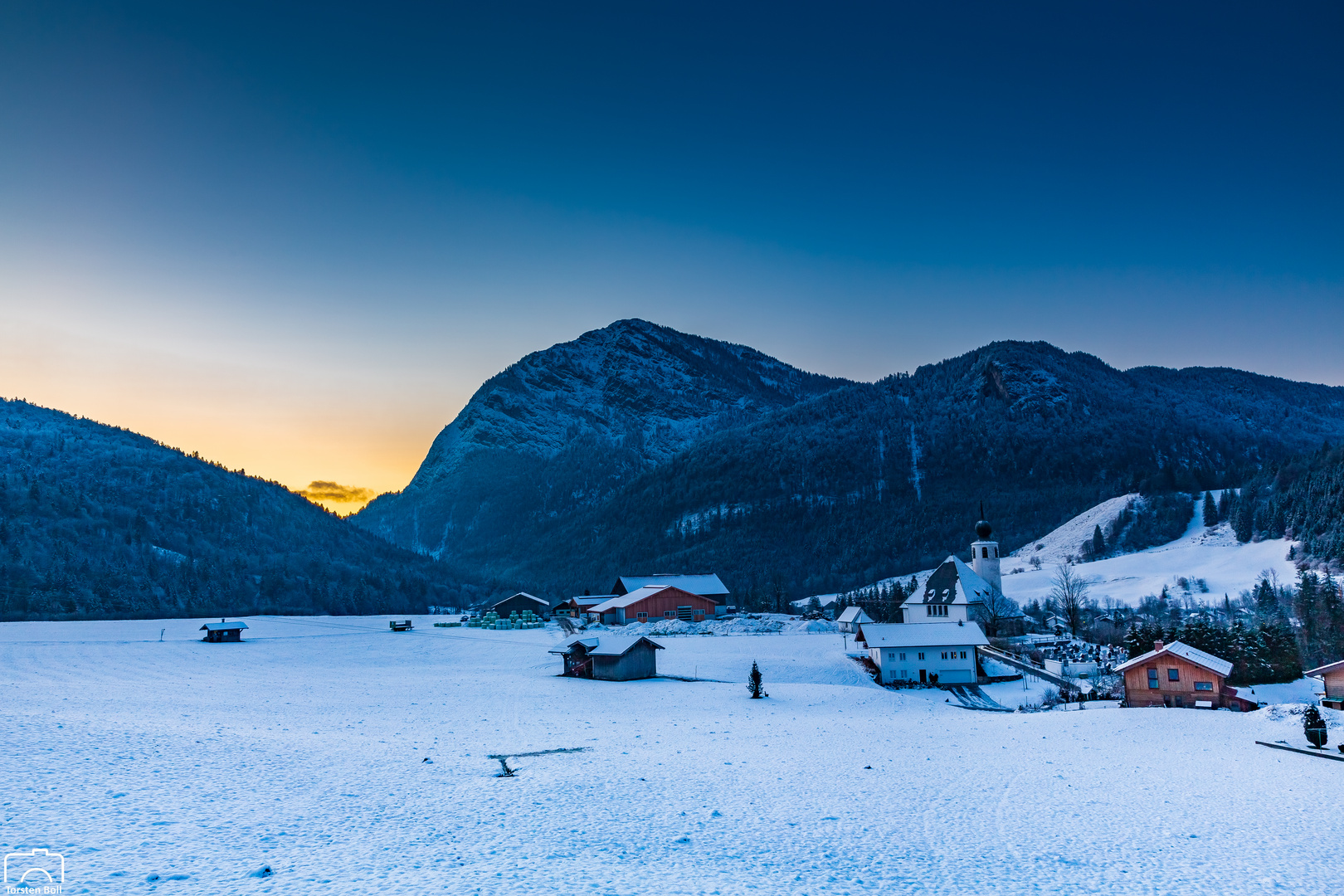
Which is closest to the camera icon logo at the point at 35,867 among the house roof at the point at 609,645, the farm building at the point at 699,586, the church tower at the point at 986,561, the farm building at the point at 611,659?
the farm building at the point at 611,659

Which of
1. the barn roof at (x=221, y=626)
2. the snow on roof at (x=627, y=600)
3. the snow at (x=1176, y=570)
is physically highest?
the snow at (x=1176, y=570)

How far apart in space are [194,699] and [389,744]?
1372 cm

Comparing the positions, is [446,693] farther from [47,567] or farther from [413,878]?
[47,567]

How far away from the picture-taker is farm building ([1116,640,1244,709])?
35.7 metres

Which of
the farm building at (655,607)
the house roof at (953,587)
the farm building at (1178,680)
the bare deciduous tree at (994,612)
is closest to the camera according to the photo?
the farm building at (1178,680)

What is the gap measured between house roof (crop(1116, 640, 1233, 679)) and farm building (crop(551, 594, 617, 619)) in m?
54.1

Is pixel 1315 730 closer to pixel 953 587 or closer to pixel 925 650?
pixel 925 650

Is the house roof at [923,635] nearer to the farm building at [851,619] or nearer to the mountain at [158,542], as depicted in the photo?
the farm building at [851,619]

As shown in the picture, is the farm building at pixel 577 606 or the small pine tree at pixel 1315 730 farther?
the farm building at pixel 577 606

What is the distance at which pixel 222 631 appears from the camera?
6097 cm

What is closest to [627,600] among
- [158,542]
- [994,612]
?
[994,612]

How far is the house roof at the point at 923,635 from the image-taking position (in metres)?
48.4

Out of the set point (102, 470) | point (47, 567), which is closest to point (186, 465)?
point (102, 470)

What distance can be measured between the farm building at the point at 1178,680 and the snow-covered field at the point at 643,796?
357 centimetres
